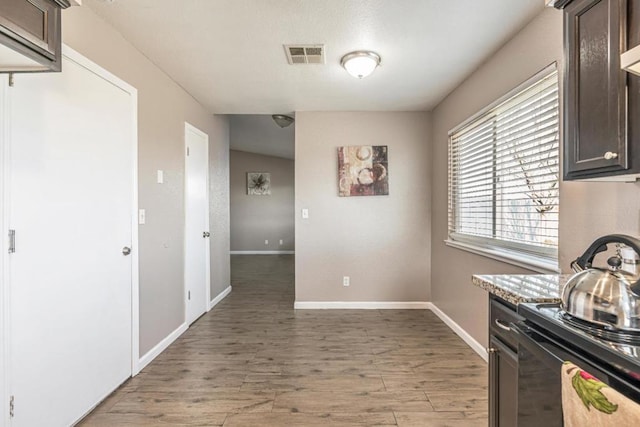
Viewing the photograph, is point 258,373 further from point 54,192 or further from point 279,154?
point 279,154

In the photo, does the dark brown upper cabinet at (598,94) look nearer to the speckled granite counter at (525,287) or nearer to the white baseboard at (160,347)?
the speckled granite counter at (525,287)

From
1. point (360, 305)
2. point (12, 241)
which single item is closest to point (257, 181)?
point (360, 305)

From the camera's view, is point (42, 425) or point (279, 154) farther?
point (279, 154)

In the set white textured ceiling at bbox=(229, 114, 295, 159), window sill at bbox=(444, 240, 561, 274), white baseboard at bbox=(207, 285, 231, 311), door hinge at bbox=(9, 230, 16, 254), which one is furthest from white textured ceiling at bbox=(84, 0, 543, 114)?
white baseboard at bbox=(207, 285, 231, 311)

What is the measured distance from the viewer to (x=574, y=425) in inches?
28.4

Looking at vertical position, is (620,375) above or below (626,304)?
below

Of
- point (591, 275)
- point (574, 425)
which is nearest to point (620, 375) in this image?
point (574, 425)

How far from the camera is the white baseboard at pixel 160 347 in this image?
7.91 feet

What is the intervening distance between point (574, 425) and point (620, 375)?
16 cm

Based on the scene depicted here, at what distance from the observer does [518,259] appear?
6.65 ft

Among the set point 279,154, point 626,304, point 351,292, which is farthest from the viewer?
point 279,154

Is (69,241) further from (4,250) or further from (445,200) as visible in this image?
Answer: (445,200)

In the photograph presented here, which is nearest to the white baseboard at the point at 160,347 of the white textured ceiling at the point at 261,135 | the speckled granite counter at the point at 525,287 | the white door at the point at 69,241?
the white door at the point at 69,241

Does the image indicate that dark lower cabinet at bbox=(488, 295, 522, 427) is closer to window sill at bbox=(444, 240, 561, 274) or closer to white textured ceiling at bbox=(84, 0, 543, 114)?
window sill at bbox=(444, 240, 561, 274)
